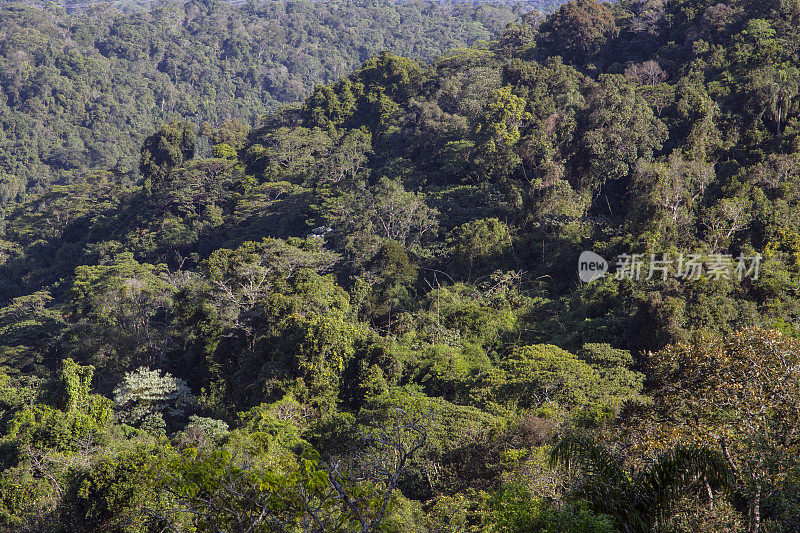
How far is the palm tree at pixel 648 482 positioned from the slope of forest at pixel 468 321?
0.10 feet

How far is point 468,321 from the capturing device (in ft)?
65.4

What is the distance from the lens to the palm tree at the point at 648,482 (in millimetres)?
6156

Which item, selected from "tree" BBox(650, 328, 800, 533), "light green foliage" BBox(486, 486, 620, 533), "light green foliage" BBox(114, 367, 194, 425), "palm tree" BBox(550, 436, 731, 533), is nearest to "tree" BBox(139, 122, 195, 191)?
"light green foliage" BBox(114, 367, 194, 425)

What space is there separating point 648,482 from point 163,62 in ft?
338

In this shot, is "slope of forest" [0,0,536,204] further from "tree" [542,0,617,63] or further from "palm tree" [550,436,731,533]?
"palm tree" [550,436,731,533]

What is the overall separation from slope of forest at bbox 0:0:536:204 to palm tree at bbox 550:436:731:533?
70.6 metres

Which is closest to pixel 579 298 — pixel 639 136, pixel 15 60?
pixel 639 136

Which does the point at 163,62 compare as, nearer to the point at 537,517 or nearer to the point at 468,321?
the point at 468,321

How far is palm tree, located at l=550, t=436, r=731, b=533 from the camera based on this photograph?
6156mm

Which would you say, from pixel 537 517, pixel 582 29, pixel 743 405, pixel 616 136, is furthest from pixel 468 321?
pixel 582 29

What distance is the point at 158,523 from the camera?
947 cm

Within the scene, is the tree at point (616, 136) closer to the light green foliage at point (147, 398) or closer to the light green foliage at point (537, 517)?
the light green foliage at point (147, 398)

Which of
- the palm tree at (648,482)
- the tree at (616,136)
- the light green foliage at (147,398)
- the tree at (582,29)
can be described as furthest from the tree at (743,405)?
→ the tree at (582,29)

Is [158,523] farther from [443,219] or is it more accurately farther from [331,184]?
[331,184]
